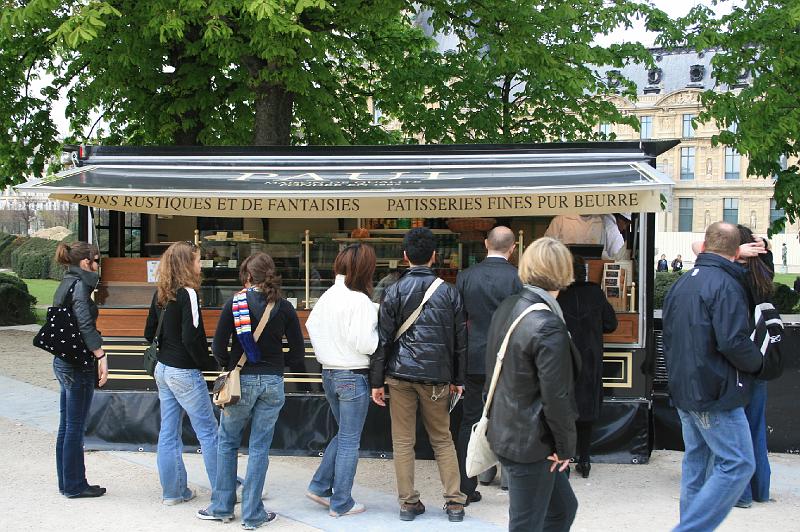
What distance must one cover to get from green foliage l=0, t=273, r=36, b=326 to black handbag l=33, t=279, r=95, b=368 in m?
14.6

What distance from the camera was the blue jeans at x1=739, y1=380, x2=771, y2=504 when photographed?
6.02m

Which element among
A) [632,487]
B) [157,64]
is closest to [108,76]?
[157,64]

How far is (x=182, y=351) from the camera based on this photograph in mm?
5637

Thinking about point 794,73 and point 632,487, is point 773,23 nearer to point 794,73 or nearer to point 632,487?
point 794,73

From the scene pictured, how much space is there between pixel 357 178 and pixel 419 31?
34.5 feet

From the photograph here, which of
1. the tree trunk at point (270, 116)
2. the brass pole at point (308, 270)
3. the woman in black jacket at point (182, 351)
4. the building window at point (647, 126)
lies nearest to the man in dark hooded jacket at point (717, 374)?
the woman in black jacket at point (182, 351)

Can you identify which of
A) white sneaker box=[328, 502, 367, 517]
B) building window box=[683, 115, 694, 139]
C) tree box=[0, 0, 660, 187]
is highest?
building window box=[683, 115, 694, 139]

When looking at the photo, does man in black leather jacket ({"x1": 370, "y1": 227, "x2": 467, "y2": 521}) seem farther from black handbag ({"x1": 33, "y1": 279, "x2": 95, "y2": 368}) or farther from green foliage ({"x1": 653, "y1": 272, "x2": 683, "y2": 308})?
green foliage ({"x1": 653, "y1": 272, "x2": 683, "y2": 308})

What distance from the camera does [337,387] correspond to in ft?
18.3

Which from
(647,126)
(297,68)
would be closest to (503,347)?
(297,68)

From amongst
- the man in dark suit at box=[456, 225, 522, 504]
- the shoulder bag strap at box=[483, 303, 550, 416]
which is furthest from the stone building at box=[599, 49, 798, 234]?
the shoulder bag strap at box=[483, 303, 550, 416]

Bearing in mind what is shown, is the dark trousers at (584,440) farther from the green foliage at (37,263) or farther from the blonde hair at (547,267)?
the green foliage at (37,263)

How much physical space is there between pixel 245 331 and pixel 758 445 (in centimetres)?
357

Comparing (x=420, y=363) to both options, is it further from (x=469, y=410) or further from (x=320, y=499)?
(x=320, y=499)
